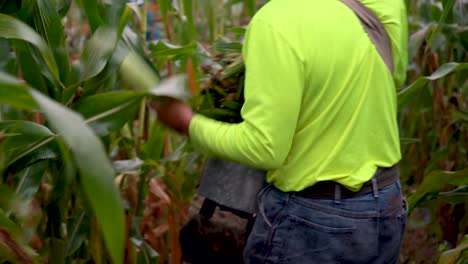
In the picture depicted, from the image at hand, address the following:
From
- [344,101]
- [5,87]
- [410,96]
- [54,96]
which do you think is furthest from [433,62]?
[5,87]

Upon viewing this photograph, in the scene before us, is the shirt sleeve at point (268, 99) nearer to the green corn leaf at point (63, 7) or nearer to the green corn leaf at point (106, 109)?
the green corn leaf at point (106, 109)

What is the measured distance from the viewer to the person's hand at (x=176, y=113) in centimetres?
138

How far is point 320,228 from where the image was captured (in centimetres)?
139

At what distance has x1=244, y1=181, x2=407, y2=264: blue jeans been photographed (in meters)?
1.39

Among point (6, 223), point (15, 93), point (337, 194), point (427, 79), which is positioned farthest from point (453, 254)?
point (15, 93)

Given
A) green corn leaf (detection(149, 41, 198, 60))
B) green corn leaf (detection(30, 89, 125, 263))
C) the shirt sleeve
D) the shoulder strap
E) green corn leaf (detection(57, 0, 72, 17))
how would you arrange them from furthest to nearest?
1. green corn leaf (detection(149, 41, 198, 60))
2. green corn leaf (detection(57, 0, 72, 17))
3. the shoulder strap
4. the shirt sleeve
5. green corn leaf (detection(30, 89, 125, 263))

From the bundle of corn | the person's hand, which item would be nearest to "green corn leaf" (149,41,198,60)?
the bundle of corn

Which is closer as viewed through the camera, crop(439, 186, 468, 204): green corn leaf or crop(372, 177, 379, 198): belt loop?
crop(372, 177, 379, 198): belt loop

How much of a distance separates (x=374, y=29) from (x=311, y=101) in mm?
183

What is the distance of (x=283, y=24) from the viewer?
1.29 metres

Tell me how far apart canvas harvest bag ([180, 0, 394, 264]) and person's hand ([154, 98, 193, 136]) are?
0.17 metres

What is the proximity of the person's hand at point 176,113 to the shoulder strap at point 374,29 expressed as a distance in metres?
0.34

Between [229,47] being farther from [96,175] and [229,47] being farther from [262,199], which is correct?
[96,175]

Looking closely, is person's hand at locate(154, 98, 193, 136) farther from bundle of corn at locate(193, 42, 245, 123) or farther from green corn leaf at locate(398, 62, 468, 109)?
green corn leaf at locate(398, 62, 468, 109)
